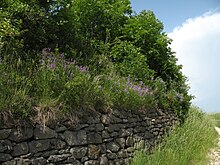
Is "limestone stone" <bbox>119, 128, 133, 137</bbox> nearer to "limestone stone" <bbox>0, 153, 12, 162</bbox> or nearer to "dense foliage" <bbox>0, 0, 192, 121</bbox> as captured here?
"dense foliage" <bbox>0, 0, 192, 121</bbox>

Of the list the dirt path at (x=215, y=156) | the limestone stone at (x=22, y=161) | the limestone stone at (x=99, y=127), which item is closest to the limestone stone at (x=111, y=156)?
the limestone stone at (x=99, y=127)

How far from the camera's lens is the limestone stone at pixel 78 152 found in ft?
18.6

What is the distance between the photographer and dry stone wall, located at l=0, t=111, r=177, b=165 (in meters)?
4.81

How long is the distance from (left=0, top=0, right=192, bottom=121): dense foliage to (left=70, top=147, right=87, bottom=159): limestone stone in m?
0.73

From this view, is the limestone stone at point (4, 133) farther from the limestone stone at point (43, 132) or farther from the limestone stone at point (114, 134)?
the limestone stone at point (114, 134)

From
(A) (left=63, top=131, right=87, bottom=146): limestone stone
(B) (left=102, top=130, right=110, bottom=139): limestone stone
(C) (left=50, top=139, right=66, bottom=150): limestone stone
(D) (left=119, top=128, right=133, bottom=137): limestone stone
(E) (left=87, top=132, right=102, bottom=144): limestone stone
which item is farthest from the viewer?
(D) (left=119, top=128, right=133, bottom=137): limestone stone

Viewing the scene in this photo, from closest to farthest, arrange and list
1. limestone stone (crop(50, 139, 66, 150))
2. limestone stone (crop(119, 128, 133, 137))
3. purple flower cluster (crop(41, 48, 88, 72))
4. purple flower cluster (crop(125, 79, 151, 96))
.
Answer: limestone stone (crop(50, 139, 66, 150))
purple flower cluster (crop(41, 48, 88, 72))
limestone stone (crop(119, 128, 133, 137))
purple flower cluster (crop(125, 79, 151, 96))

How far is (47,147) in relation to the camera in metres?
5.20

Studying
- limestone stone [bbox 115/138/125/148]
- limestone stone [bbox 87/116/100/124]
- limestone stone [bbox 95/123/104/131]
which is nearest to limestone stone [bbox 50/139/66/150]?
limestone stone [bbox 87/116/100/124]

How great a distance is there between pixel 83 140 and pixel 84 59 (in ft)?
10.9

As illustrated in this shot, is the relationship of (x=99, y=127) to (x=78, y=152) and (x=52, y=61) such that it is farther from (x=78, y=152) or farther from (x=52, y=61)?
(x=52, y=61)

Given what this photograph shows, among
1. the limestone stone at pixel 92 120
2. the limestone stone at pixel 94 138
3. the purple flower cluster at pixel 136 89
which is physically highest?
the purple flower cluster at pixel 136 89

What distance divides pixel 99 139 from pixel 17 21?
9.61ft

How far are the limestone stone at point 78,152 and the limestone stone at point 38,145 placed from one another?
1.95 feet
